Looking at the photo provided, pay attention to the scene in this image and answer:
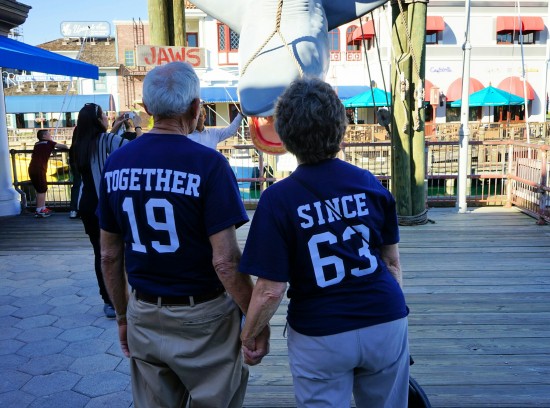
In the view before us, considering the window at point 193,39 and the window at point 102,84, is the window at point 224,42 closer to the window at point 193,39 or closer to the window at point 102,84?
the window at point 193,39

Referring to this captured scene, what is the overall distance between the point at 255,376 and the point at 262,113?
1729 millimetres

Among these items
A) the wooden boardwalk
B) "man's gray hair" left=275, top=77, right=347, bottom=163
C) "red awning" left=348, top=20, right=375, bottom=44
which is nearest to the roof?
"red awning" left=348, top=20, right=375, bottom=44

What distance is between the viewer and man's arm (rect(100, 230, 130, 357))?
213 centimetres

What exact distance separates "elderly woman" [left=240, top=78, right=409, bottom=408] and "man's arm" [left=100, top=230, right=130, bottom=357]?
62 centimetres

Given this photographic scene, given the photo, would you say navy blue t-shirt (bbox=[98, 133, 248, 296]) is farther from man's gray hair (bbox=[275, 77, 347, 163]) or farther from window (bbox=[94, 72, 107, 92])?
window (bbox=[94, 72, 107, 92])

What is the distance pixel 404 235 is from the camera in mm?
6824

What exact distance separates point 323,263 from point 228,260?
0.34m

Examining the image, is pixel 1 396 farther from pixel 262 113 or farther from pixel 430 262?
pixel 430 262

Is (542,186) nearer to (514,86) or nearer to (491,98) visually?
(491,98)

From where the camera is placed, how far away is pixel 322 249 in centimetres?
176

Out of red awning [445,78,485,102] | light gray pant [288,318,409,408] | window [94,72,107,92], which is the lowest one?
light gray pant [288,318,409,408]

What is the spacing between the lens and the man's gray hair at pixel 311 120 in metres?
1.78

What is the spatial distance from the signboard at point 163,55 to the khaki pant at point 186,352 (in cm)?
205

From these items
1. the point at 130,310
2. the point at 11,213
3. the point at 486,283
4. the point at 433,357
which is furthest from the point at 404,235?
the point at 11,213
